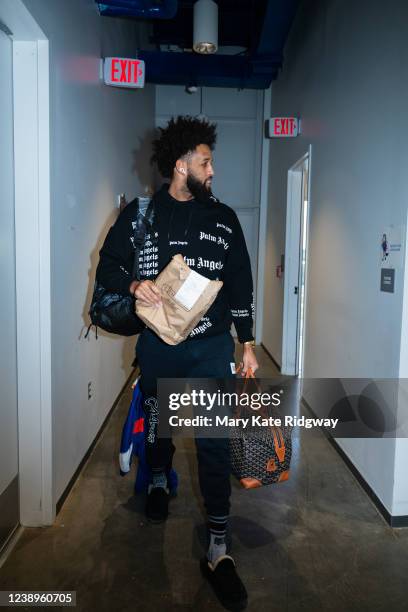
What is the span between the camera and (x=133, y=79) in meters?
2.74

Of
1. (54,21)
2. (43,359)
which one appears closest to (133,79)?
(54,21)

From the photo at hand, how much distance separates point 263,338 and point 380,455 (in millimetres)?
3711

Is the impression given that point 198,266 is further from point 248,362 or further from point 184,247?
point 248,362

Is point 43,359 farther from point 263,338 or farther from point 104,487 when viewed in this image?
point 263,338

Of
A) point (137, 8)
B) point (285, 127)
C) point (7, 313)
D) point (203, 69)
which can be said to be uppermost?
point (203, 69)

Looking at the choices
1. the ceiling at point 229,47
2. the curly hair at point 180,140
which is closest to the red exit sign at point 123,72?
the curly hair at point 180,140

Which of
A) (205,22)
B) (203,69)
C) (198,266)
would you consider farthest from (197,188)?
(203,69)

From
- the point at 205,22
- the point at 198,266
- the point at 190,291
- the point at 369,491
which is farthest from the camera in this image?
the point at 205,22

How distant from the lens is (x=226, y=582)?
1.46 metres

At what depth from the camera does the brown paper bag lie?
1434mm

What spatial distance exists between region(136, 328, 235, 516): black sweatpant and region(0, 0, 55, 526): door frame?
40cm

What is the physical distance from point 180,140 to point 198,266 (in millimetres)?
492

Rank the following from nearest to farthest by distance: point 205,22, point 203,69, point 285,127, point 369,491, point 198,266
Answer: point 198,266 → point 369,491 → point 285,127 → point 205,22 → point 203,69

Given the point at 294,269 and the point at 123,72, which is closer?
the point at 123,72
